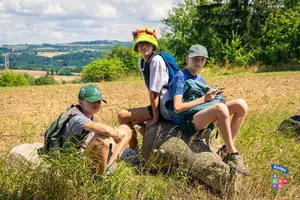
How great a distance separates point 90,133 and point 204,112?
1.24m

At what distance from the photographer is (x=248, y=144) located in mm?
5531

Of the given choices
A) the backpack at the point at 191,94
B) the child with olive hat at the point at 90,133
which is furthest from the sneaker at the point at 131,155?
the backpack at the point at 191,94

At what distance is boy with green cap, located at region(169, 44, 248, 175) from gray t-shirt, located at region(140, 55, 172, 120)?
0.68ft

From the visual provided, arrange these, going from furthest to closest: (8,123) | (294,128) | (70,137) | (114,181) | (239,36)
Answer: (239,36) < (8,123) < (294,128) < (70,137) < (114,181)

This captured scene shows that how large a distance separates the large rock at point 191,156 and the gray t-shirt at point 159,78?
369mm

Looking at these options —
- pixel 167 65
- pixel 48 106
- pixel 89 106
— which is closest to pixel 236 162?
pixel 167 65

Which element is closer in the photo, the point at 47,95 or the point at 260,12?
the point at 47,95

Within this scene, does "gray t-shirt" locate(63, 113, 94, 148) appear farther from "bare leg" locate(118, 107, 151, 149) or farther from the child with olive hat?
"bare leg" locate(118, 107, 151, 149)

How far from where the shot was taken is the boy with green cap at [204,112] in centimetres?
481

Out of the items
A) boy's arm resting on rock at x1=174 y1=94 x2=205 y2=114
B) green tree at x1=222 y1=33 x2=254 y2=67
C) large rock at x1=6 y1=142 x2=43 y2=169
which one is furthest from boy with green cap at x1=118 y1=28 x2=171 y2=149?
green tree at x1=222 y1=33 x2=254 y2=67

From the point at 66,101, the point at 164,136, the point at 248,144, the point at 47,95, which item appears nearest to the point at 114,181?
the point at 164,136

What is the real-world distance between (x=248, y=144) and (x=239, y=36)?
3759 centimetres

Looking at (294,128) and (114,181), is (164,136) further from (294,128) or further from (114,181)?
(294,128)

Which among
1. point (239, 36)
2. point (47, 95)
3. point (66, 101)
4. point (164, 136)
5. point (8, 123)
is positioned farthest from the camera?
point (239, 36)
